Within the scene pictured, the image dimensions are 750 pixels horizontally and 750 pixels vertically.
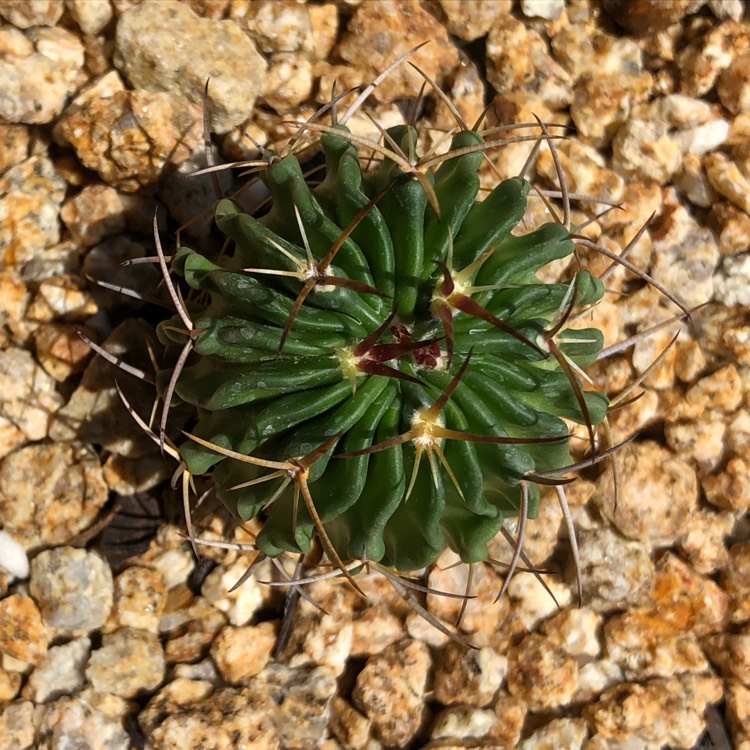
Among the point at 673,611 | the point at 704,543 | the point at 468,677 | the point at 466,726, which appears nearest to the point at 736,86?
the point at 704,543

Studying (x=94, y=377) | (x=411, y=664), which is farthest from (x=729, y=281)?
(x=94, y=377)

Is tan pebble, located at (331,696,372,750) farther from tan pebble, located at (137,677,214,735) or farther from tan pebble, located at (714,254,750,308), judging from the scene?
tan pebble, located at (714,254,750,308)

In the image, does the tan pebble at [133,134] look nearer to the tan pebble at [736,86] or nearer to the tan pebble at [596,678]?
the tan pebble at [736,86]

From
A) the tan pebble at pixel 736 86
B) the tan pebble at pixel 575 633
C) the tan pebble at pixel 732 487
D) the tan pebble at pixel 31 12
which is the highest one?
the tan pebble at pixel 736 86

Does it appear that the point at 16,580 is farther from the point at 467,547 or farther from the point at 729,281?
the point at 729,281

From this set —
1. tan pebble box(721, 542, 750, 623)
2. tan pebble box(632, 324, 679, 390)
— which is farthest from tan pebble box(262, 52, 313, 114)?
tan pebble box(721, 542, 750, 623)

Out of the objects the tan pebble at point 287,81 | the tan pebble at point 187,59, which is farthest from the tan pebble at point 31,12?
the tan pebble at point 287,81

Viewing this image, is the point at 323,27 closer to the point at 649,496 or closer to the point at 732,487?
the point at 649,496
